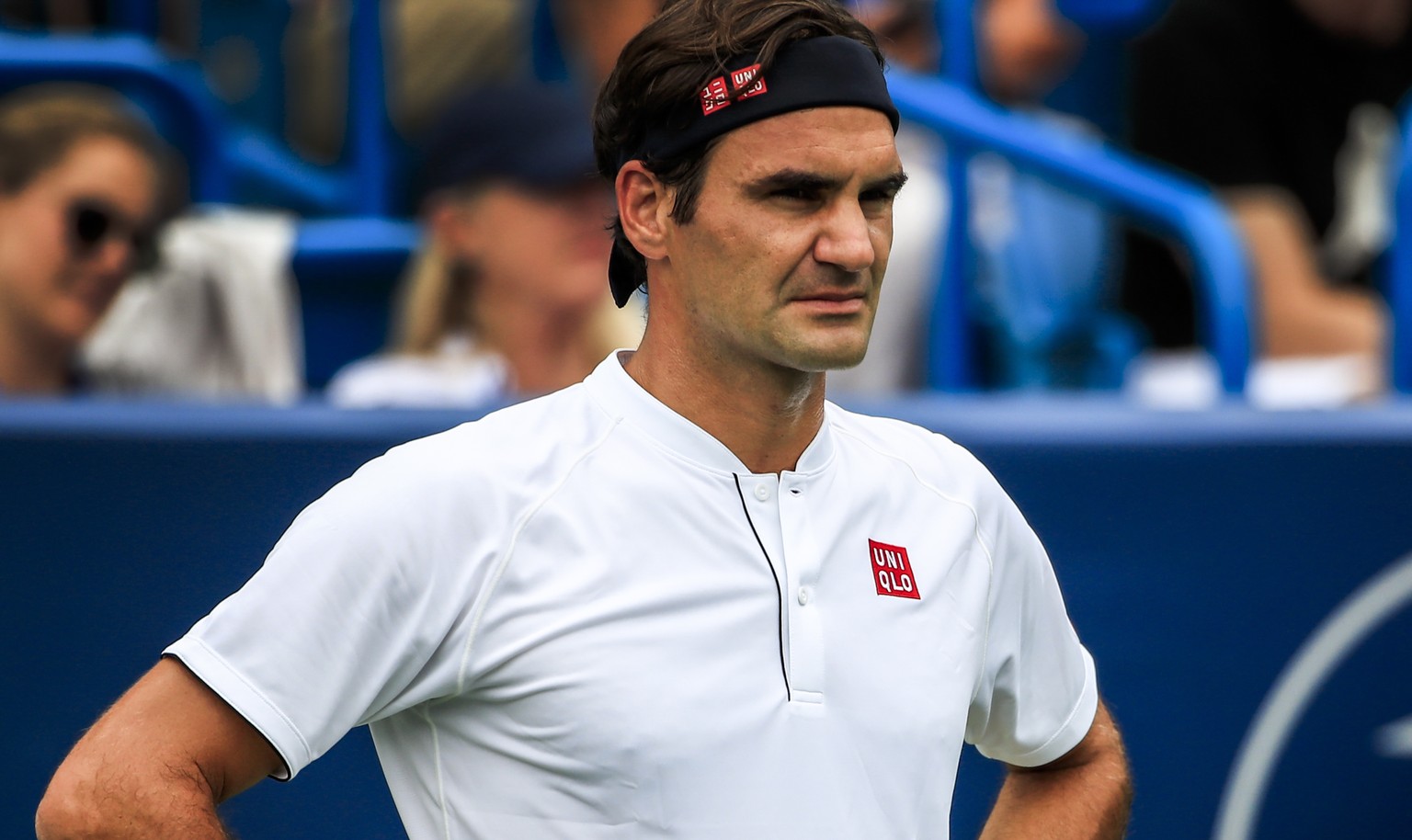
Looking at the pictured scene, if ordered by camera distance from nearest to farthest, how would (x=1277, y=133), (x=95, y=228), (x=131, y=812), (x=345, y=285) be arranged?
1. (x=131, y=812)
2. (x=95, y=228)
3. (x=345, y=285)
4. (x=1277, y=133)

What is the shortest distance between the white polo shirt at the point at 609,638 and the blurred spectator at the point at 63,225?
6.40 feet

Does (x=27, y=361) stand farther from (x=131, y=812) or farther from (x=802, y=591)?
(x=802, y=591)

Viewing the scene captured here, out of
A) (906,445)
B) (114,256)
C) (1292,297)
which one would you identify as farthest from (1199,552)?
(114,256)

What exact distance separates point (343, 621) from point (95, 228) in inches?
87.0

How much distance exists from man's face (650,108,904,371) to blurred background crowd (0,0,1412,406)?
1.67 m

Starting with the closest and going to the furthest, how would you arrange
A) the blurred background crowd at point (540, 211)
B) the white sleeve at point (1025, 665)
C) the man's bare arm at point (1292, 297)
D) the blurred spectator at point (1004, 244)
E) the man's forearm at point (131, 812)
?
the man's forearm at point (131, 812) < the white sleeve at point (1025, 665) < the blurred background crowd at point (540, 211) < the blurred spectator at point (1004, 244) < the man's bare arm at point (1292, 297)

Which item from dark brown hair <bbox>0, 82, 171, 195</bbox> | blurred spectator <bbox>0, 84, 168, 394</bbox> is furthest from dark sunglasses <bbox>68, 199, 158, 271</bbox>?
dark brown hair <bbox>0, 82, 171, 195</bbox>

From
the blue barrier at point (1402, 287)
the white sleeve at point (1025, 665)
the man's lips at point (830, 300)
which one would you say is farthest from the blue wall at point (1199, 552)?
the man's lips at point (830, 300)

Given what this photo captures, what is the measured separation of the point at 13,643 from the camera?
3.25 metres

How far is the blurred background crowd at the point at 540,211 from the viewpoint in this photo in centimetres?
398

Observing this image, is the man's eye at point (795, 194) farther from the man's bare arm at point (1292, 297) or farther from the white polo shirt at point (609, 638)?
the man's bare arm at point (1292, 297)

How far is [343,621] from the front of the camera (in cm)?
197

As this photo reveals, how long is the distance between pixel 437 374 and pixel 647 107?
1.97 metres

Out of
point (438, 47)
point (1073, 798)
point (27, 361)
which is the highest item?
point (438, 47)
